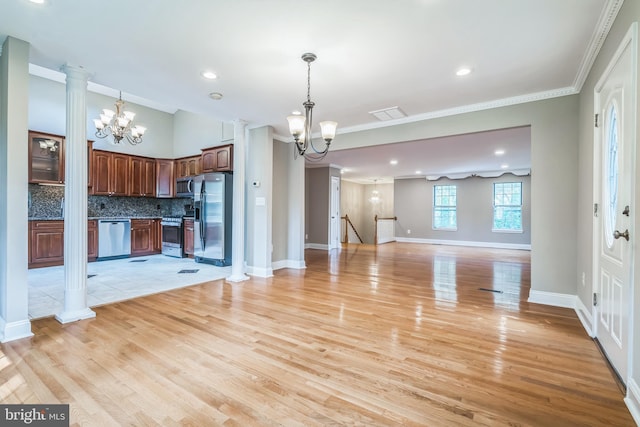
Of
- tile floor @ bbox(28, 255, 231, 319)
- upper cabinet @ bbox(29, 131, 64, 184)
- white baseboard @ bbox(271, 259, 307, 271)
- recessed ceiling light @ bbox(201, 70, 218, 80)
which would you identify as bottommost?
tile floor @ bbox(28, 255, 231, 319)

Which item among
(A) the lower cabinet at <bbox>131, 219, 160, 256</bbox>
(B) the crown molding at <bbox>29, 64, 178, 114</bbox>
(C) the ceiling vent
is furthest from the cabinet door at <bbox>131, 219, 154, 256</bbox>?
(C) the ceiling vent

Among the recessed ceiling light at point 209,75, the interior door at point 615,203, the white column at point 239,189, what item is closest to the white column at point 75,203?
the recessed ceiling light at point 209,75

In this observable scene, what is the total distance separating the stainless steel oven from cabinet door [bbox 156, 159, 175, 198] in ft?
2.61

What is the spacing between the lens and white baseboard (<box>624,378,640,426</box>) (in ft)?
5.34

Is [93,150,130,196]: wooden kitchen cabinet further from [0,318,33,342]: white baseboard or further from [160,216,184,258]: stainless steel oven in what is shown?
[0,318,33,342]: white baseboard

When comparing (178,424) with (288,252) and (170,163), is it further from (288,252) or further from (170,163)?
(170,163)

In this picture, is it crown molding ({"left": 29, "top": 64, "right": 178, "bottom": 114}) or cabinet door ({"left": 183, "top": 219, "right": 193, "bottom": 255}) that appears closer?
crown molding ({"left": 29, "top": 64, "right": 178, "bottom": 114})

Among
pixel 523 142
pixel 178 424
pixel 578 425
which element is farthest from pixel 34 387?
pixel 523 142

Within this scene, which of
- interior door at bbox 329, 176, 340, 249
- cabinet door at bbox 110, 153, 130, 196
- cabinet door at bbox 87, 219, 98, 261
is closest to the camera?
cabinet door at bbox 87, 219, 98, 261

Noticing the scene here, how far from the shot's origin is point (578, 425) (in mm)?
1589

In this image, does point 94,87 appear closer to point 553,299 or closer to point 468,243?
point 553,299

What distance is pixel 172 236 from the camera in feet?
23.4

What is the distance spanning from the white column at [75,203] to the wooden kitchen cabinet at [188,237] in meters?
3.76

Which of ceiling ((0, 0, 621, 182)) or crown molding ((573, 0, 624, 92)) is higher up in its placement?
ceiling ((0, 0, 621, 182))
